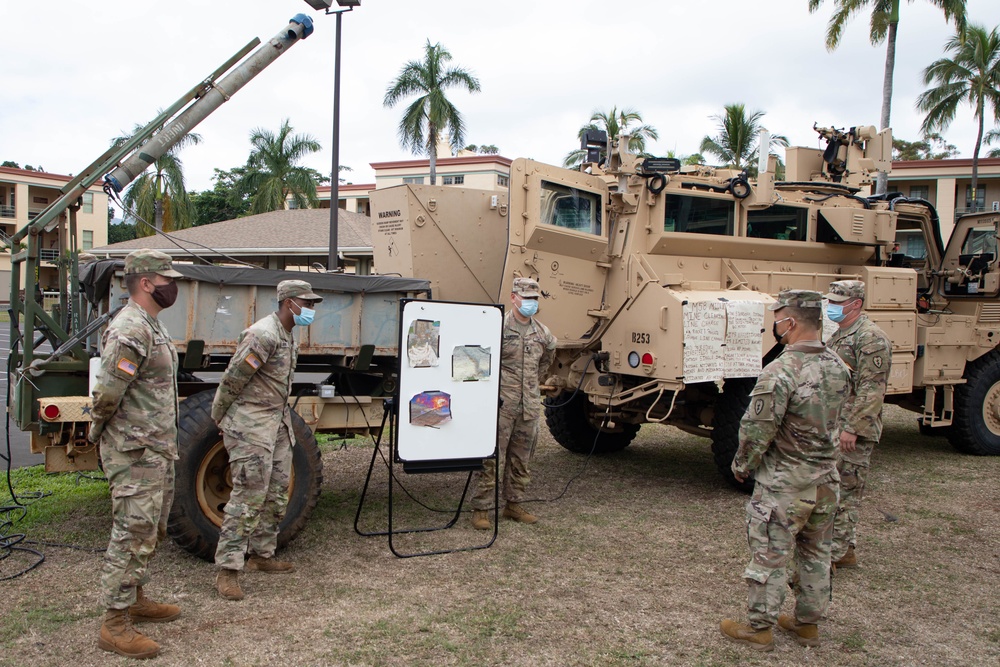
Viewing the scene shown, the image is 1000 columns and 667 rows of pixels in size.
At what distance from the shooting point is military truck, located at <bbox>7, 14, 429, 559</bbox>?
5.19 m

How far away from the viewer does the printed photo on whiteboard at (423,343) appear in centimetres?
553

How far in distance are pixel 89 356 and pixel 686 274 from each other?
5.03 metres

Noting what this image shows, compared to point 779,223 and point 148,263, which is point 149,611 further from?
point 779,223

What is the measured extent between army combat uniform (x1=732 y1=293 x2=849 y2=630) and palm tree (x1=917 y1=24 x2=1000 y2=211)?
31.4m

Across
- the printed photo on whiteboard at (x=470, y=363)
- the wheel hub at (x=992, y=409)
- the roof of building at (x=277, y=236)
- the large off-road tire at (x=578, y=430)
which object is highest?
the roof of building at (x=277, y=236)

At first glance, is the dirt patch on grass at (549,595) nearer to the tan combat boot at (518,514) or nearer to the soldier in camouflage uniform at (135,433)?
the tan combat boot at (518,514)

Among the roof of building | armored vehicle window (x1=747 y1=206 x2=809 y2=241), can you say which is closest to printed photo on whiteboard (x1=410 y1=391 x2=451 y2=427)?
armored vehicle window (x1=747 y1=206 x2=809 y2=241)

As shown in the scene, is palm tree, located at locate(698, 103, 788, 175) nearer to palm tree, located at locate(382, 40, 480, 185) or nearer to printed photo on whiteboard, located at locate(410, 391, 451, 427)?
palm tree, located at locate(382, 40, 480, 185)

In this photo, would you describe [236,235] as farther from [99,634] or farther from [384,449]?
[99,634]

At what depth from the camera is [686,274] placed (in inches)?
302

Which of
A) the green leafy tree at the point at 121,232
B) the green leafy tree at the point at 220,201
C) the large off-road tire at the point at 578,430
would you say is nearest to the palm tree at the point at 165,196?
the green leafy tree at the point at 220,201

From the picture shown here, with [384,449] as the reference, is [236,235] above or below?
above

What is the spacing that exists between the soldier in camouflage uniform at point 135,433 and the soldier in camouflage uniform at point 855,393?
4.04m

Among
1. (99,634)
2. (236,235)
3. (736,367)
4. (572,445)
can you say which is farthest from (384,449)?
(236,235)
